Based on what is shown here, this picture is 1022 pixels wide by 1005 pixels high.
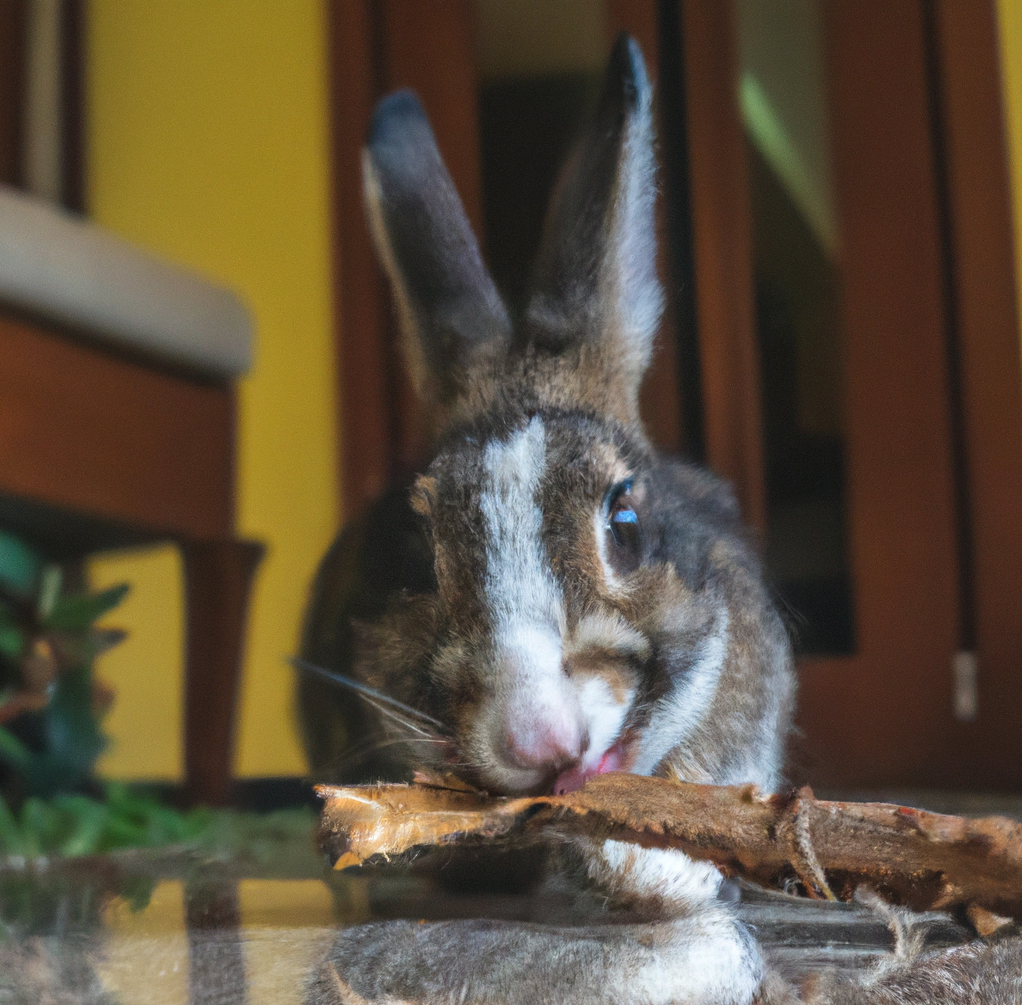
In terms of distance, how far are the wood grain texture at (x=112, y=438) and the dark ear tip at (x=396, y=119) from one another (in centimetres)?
48

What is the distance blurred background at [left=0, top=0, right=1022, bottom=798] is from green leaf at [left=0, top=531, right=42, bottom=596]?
0.04 m

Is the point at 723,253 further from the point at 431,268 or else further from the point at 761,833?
the point at 761,833

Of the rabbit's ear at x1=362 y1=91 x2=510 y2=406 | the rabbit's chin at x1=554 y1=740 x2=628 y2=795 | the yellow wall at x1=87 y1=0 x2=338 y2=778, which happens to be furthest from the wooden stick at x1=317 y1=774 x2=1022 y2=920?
the yellow wall at x1=87 y1=0 x2=338 y2=778

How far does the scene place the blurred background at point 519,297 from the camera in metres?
0.77

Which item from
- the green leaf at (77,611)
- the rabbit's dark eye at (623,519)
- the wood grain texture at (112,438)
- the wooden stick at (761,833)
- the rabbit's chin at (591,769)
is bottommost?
the wooden stick at (761,833)

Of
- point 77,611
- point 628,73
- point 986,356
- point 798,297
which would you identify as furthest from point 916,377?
point 77,611

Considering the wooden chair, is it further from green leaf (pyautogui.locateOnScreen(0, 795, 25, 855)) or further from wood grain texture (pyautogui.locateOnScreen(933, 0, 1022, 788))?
wood grain texture (pyautogui.locateOnScreen(933, 0, 1022, 788))

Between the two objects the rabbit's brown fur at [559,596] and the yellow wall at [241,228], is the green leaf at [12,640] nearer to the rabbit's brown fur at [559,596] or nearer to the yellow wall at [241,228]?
the yellow wall at [241,228]

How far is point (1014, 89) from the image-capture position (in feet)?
2.96

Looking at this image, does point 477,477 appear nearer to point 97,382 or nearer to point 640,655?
point 640,655

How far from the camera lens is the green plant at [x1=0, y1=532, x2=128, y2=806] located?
1.04 metres

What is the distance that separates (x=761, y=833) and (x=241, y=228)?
97 centimetres

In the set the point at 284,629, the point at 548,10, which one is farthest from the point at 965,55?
the point at 284,629

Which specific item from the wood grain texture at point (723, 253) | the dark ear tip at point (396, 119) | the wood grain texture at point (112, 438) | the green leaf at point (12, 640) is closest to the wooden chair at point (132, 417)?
the wood grain texture at point (112, 438)
